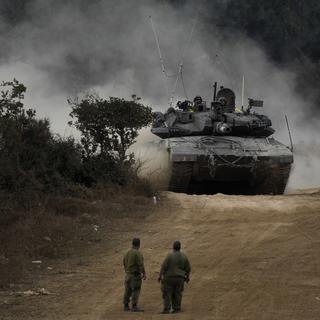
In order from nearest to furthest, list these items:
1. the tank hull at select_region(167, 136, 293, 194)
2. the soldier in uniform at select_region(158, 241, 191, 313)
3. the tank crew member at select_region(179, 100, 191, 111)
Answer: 1. the soldier in uniform at select_region(158, 241, 191, 313)
2. the tank hull at select_region(167, 136, 293, 194)
3. the tank crew member at select_region(179, 100, 191, 111)

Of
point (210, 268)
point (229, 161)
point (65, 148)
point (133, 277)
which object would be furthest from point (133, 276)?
point (229, 161)

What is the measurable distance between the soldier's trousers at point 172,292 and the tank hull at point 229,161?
1060cm

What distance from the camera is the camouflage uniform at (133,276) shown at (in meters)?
10.3

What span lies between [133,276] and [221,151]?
1120cm

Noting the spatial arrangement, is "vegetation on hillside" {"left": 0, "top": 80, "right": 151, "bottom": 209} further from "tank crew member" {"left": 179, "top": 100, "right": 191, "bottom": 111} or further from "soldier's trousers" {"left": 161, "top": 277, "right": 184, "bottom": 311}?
"soldier's trousers" {"left": 161, "top": 277, "right": 184, "bottom": 311}

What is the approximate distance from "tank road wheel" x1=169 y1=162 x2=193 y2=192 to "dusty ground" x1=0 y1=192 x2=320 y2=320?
7.61 feet

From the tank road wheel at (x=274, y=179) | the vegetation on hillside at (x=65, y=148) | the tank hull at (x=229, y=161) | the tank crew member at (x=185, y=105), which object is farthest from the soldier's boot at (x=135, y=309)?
the tank crew member at (x=185, y=105)

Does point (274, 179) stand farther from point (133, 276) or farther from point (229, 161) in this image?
point (133, 276)

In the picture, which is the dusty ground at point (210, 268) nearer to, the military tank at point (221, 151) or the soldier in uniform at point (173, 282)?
the soldier in uniform at point (173, 282)

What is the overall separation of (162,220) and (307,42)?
33.1m

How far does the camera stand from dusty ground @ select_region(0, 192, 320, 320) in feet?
33.4

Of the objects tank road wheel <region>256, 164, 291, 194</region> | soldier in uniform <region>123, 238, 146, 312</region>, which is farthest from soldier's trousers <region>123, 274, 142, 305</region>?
tank road wheel <region>256, 164, 291, 194</region>

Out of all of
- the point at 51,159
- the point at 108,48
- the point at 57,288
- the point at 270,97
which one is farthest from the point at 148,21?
the point at 57,288

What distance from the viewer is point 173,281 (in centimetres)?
1014
